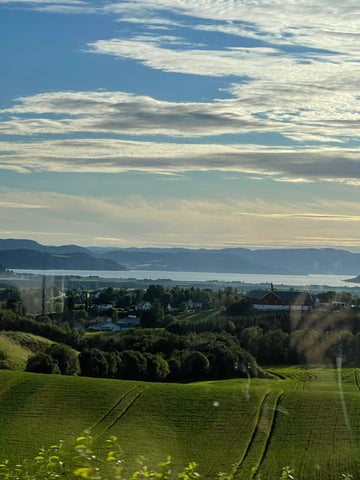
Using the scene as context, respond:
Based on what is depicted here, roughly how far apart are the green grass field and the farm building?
56.7 m

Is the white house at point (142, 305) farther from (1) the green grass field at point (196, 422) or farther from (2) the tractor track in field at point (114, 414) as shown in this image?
(2) the tractor track in field at point (114, 414)

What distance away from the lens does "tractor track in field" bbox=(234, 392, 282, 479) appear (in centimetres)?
2545

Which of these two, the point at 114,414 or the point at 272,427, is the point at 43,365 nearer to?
the point at 114,414

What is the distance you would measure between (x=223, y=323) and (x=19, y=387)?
1744 inches

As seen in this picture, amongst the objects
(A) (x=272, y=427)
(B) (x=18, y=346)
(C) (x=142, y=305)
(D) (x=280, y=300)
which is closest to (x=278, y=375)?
(B) (x=18, y=346)

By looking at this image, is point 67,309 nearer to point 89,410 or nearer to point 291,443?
point 89,410

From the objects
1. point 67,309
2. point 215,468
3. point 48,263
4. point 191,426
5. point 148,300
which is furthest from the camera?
point 48,263

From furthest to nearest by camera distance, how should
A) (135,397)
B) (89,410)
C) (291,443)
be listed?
(135,397), (89,410), (291,443)

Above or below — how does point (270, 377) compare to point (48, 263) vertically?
below

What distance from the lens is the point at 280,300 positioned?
9912 cm

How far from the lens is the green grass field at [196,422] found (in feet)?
85.9

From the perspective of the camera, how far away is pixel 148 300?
352 ft

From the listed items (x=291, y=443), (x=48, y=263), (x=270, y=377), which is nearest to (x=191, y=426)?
(x=291, y=443)

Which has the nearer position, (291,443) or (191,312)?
(291,443)
